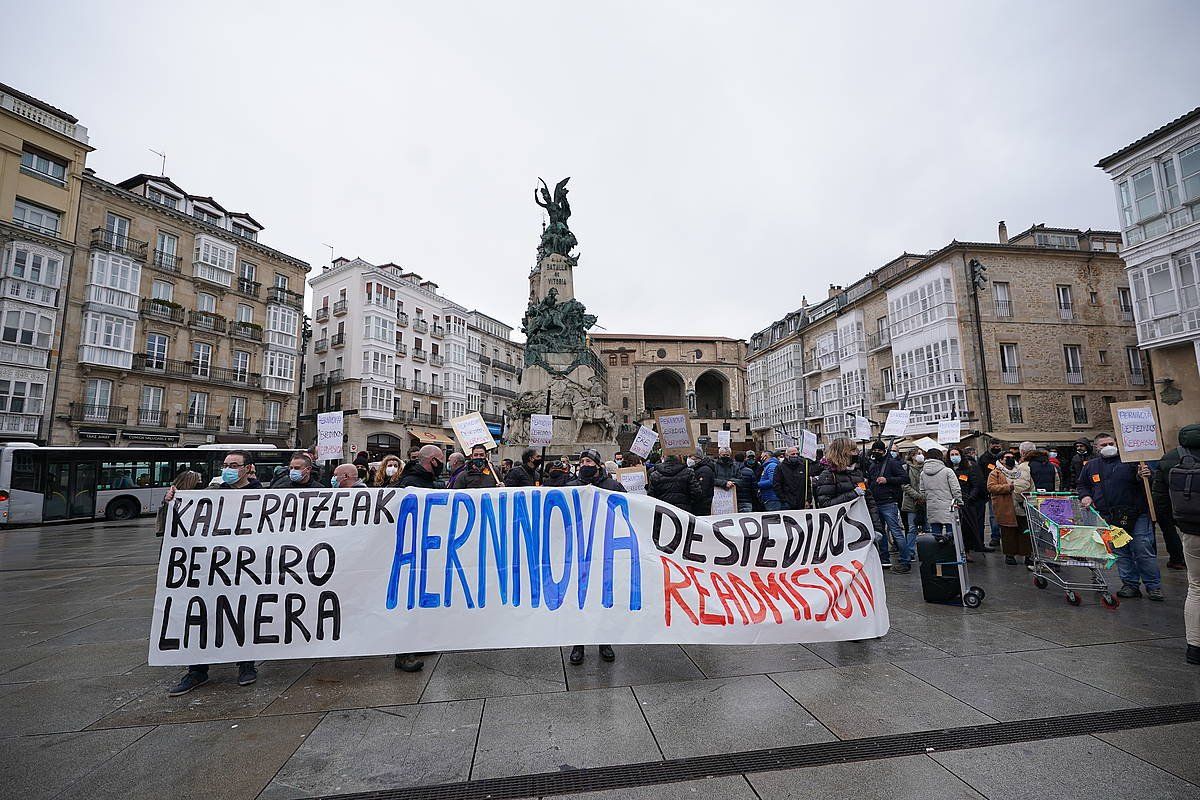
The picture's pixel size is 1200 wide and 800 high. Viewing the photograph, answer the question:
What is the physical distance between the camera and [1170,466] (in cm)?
600

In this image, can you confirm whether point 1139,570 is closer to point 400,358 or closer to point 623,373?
point 400,358

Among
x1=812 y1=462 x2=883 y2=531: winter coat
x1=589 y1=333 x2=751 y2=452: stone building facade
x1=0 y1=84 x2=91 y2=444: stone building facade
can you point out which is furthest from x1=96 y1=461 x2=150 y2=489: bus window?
x1=589 y1=333 x2=751 y2=452: stone building facade

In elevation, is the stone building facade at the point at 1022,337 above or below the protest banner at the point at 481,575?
above

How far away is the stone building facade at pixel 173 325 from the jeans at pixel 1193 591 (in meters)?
38.7

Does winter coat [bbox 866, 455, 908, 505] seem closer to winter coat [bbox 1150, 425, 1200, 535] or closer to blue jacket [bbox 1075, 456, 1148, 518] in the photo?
blue jacket [bbox 1075, 456, 1148, 518]

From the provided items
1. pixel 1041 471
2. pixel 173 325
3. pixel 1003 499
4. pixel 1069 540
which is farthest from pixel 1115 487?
pixel 173 325

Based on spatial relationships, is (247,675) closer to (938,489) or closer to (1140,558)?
(938,489)

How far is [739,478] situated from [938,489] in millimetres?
3390

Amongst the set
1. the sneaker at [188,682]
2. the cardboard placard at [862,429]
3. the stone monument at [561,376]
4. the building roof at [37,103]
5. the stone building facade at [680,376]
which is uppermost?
the building roof at [37,103]

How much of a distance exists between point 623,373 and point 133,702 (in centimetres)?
6226

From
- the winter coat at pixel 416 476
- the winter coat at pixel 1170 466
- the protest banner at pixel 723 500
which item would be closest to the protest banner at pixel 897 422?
the protest banner at pixel 723 500

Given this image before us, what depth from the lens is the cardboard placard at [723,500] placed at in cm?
1010

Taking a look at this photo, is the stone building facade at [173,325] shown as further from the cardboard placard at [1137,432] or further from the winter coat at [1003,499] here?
the cardboard placard at [1137,432]

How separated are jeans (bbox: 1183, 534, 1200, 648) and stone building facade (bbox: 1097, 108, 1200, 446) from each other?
864 inches
